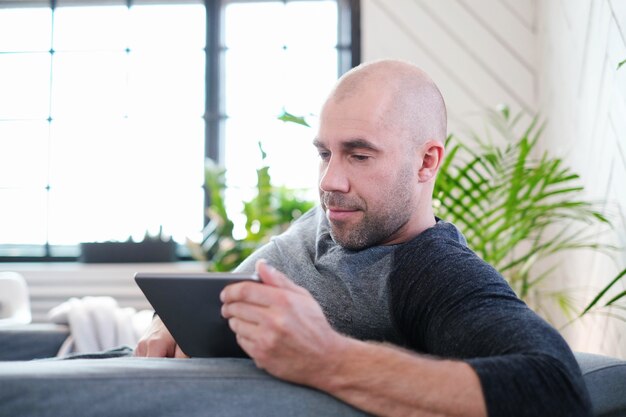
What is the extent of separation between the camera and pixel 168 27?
358 cm

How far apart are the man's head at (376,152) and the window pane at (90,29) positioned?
2.44m

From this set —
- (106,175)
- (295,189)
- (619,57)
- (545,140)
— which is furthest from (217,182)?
(619,57)

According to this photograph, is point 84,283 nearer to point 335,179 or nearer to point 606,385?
point 335,179

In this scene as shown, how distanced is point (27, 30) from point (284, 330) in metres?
3.10

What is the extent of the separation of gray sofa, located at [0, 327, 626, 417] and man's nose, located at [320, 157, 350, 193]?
17.2 inches

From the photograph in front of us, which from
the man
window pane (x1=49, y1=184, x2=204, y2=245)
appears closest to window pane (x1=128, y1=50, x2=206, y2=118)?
window pane (x1=49, y1=184, x2=204, y2=245)

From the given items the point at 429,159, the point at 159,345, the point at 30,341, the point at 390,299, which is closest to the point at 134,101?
the point at 30,341

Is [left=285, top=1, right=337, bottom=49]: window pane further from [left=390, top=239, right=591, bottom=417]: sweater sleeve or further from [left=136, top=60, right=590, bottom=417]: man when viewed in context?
[left=390, top=239, right=591, bottom=417]: sweater sleeve

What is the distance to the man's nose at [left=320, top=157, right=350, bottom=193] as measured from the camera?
4.46 ft

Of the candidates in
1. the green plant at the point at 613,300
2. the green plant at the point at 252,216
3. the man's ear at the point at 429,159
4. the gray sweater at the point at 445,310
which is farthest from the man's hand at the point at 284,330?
the green plant at the point at 252,216

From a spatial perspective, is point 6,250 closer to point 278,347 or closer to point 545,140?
point 545,140

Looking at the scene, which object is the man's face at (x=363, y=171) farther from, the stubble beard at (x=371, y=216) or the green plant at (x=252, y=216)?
the green plant at (x=252, y=216)

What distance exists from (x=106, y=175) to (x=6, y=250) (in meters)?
0.57

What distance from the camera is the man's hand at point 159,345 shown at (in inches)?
59.6
